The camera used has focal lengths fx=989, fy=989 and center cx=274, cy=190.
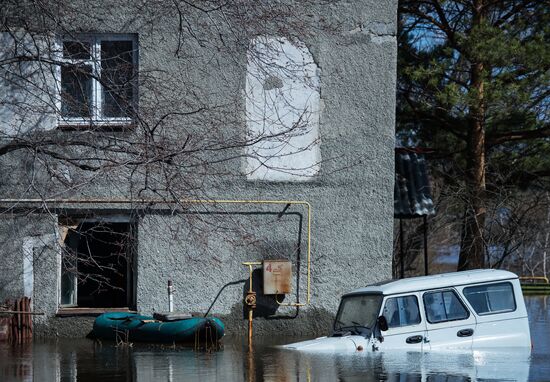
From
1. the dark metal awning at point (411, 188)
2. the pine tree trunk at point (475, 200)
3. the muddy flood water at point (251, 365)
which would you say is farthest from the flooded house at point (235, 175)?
the pine tree trunk at point (475, 200)

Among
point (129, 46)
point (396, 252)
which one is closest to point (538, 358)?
point (129, 46)

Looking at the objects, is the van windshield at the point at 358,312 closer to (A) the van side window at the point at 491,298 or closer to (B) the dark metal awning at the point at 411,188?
(A) the van side window at the point at 491,298

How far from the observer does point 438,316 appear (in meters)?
13.6

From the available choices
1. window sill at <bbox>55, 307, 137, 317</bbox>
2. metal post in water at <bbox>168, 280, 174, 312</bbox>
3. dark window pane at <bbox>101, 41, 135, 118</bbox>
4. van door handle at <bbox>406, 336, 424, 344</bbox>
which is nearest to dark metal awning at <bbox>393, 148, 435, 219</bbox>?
metal post in water at <bbox>168, 280, 174, 312</bbox>

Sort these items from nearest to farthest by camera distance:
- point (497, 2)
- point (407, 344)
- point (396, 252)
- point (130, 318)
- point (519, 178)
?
1. point (407, 344)
2. point (130, 318)
3. point (497, 2)
4. point (519, 178)
5. point (396, 252)

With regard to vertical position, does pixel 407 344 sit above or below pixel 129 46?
below

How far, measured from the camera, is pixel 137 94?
15.8 meters

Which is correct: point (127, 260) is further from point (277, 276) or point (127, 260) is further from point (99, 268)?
point (277, 276)

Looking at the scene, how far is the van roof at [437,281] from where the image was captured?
1359 centimetres

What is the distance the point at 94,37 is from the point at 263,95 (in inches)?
117

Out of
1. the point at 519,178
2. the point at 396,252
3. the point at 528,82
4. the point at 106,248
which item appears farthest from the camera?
the point at 396,252

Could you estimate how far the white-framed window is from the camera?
14.9m

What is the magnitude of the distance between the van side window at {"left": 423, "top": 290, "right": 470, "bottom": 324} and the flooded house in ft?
9.95

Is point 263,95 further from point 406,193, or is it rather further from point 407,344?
point 407,344
